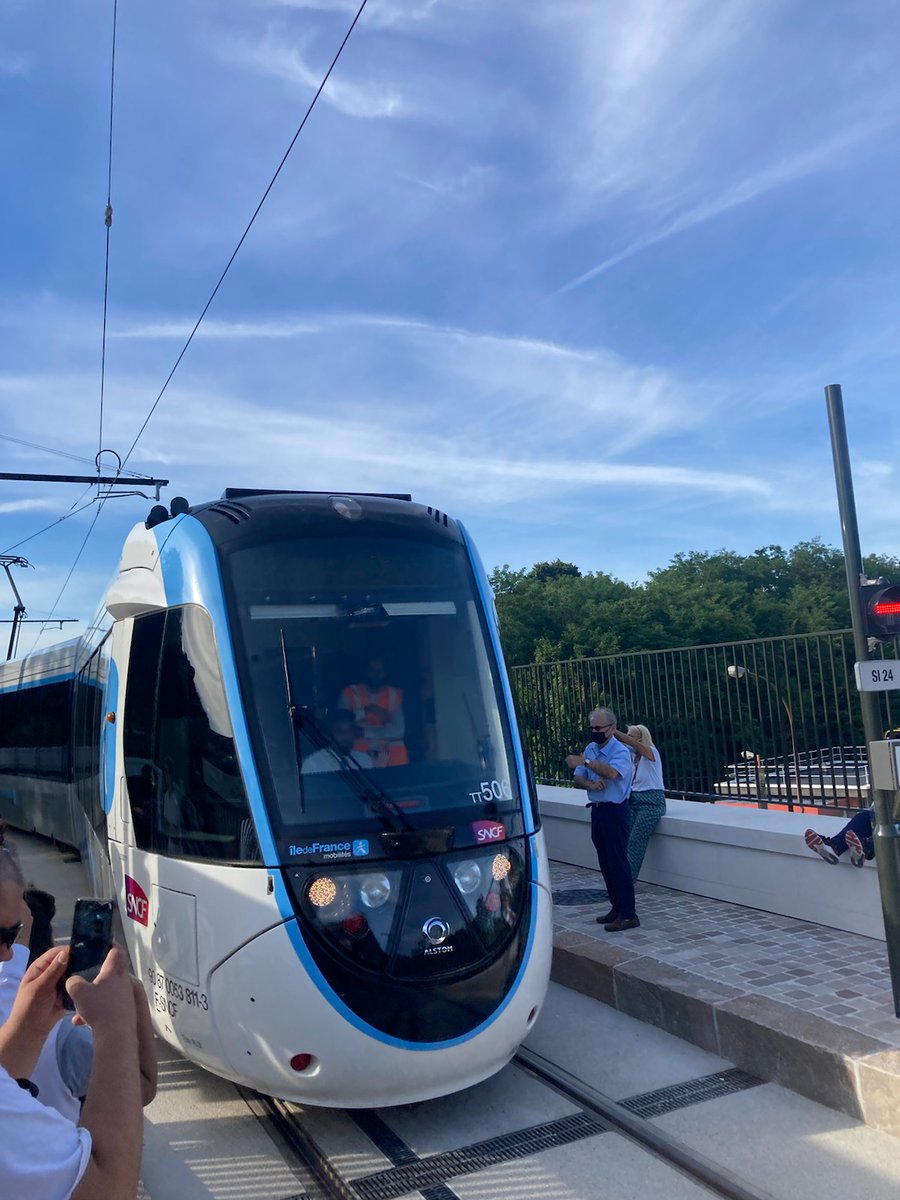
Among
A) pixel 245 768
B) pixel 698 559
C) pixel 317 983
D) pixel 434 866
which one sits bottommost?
pixel 317 983

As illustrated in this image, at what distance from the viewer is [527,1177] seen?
416cm

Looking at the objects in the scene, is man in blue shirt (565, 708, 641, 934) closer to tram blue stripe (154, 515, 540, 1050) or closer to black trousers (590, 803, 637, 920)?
black trousers (590, 803, 637, 920)

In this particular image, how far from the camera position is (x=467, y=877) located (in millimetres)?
4723

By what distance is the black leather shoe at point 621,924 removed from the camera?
7.27m

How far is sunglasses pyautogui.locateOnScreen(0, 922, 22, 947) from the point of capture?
246 cm

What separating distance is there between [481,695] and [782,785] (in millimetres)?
4240

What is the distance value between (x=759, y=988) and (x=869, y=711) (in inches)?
70.3

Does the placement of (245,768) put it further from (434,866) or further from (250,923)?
(434,866)

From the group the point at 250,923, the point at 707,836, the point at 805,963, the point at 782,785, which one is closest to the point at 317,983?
the point at 250,923

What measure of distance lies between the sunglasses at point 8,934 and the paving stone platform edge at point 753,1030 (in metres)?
3.81

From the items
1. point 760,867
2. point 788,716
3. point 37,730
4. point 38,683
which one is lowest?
point 760,867

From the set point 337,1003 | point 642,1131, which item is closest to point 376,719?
point 337,1003

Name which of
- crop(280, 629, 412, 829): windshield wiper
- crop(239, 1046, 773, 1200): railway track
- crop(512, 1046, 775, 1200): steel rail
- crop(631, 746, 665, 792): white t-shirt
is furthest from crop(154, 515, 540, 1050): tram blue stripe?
crop(631, 746, 665, 792): white t-shirt

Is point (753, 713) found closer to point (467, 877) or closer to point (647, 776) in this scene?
point (647, 776)
